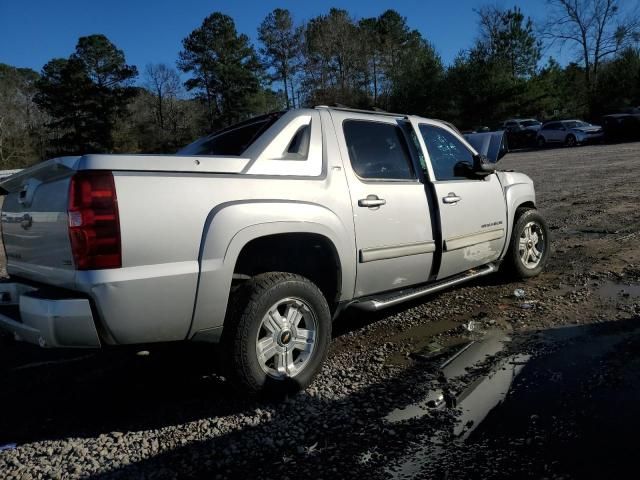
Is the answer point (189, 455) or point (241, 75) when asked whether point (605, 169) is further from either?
point (241, 75)

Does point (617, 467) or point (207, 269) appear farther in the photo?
point (207, 269)

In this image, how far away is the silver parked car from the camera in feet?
97.3

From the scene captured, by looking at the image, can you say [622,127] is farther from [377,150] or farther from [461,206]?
[377,150]

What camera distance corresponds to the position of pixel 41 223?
3.04 metres

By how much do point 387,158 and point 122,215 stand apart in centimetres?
226

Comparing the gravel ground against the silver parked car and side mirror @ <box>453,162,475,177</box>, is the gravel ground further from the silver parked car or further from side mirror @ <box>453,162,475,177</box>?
the silver parked car

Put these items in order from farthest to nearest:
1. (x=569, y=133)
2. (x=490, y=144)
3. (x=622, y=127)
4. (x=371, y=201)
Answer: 1. (x=569, y=133)
2. (x=622, y=127)
3. (x=490, y=144)
4. (x=371, y=201)

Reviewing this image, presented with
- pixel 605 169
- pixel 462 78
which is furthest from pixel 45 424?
pixel 462 78

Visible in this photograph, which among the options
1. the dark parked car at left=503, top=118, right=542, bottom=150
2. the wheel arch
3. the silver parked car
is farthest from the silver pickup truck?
the dark parked car at left=503, top=118, right=542, bottom=150

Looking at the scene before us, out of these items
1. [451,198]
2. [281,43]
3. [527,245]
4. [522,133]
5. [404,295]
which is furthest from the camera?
[281,43]

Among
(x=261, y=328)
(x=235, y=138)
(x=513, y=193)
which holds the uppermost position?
(x=235, y=138)

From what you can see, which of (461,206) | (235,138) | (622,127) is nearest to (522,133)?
(622,127)

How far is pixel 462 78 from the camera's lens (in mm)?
46906

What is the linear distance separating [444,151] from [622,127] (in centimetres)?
2788
